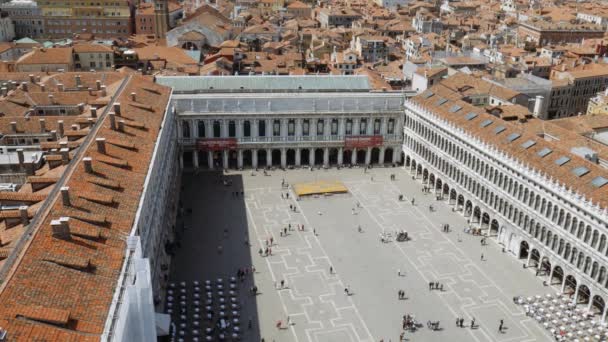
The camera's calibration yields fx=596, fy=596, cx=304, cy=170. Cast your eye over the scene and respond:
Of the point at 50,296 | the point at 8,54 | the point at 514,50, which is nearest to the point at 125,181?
the point at 50,296

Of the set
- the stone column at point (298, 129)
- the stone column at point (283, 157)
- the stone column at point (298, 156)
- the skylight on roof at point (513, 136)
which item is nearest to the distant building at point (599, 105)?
the skylight on roof at point (513, 136)

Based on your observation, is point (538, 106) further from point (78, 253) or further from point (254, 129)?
point (78, 253)

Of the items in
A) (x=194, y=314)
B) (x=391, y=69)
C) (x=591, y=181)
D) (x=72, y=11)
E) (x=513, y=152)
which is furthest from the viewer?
(x=72, y=11)

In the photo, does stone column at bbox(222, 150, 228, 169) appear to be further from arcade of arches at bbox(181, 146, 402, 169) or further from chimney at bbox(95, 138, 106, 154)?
chimney at bbox(95, 138, 106, 154)

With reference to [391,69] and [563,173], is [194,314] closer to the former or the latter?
[563,173]

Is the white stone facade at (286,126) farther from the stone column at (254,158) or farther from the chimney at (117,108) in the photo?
the chimney at (117,108)

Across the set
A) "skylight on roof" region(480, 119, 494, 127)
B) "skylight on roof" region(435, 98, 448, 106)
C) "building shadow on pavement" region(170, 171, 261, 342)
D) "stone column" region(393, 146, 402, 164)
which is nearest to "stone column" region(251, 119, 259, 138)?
"building shadow on pavement" region(170, 171, 261, 342)
